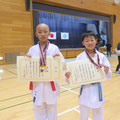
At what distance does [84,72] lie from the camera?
63.1 inches

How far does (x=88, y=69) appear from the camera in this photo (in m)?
1.60

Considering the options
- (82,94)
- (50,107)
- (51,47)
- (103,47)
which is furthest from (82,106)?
(103,47)

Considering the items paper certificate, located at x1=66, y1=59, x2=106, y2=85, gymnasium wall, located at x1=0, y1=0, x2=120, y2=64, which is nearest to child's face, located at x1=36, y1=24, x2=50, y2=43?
paper certificate, located at x1=66, y1=59, x2=106, y2=85

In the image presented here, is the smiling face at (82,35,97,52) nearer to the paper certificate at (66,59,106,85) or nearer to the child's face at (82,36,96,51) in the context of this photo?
the child's face at (82,36,96,51)

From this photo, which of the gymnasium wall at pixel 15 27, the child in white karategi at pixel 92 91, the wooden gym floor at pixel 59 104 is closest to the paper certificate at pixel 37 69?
the child in white karategi at pixel 92 91

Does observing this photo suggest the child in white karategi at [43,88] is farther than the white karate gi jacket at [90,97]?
Yes

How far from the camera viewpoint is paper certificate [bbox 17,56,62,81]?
163cm

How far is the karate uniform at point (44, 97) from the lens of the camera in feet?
5.43

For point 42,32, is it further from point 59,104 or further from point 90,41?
point 59,104

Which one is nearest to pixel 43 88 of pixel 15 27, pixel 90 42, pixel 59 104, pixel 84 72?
pixel 84 72

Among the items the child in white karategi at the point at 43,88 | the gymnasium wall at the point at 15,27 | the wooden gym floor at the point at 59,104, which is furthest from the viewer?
the gymnasium wall at the point at 15,27

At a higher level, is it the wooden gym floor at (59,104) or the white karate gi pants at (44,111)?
the white karate gi pants at (44,111)

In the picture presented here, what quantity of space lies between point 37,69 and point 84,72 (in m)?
0.57

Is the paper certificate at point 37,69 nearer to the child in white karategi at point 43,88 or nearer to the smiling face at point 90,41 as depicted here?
the child in white karategi at point 43,88
